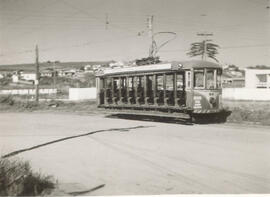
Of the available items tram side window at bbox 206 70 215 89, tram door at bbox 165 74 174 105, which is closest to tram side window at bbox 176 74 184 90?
tram door at bbox 165 74 174 105

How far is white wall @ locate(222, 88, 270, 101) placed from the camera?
126ft

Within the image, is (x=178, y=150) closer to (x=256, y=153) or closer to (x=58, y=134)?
(x=256, y=153)

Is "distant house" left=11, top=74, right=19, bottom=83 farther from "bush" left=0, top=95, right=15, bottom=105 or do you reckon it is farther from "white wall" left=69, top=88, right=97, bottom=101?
"bush" left=0, top=95, right=15, bottom=105

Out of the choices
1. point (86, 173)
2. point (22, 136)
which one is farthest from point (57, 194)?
point (22, 136)

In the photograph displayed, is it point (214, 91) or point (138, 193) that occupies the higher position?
point (214, 91)

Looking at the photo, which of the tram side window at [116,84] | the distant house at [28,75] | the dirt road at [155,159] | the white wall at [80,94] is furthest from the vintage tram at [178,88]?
the distant house at [28,75]

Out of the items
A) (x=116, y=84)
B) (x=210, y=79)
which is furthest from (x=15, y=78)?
(x=210, y=79)

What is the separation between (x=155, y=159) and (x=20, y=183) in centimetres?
438

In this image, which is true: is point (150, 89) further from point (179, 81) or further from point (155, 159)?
point (155, 159)

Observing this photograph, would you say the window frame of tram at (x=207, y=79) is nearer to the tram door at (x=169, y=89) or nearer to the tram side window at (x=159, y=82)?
the tram door at (x=169, y=89)

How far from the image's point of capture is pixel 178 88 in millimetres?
19328

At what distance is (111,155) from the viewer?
36.6 ft

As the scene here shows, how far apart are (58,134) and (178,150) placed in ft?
19.2

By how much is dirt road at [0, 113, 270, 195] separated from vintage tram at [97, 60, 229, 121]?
2640 mm
